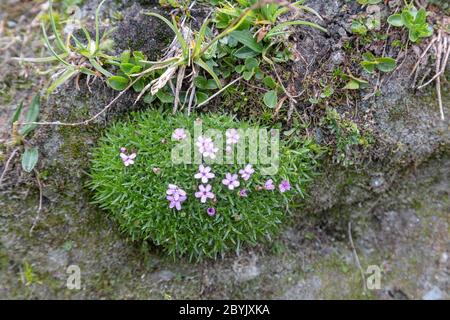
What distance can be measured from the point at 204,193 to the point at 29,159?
126 cm

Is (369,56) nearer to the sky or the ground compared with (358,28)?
nearer to the ground


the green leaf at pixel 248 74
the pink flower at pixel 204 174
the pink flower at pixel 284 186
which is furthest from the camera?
the green leaf at pixel 248 74

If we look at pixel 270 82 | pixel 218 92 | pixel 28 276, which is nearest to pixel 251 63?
pixel 270 82

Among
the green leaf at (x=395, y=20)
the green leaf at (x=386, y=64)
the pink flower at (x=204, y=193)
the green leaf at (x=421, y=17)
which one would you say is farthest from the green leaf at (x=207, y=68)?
the green leaf at (x=421, y=17)

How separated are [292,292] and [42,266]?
178 centimetres

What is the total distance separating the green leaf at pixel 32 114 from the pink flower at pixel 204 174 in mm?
1248

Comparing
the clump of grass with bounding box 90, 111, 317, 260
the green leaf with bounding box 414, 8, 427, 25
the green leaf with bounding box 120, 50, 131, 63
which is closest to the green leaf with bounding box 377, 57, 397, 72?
the green leaf with bounding box 414, 8, 427, 25

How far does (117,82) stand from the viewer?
289 centimetres

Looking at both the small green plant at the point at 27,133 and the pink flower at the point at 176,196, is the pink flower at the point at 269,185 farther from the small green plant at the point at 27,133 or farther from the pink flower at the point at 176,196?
the small green plant at the point at 27,133

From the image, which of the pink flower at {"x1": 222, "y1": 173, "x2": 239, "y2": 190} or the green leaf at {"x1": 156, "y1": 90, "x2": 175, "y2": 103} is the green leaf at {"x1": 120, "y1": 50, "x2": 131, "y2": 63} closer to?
the green leaf at {"x1": 156, "y1": 90, "x2": 175, "y2": 103}

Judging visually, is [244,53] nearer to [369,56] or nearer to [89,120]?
[369,56]

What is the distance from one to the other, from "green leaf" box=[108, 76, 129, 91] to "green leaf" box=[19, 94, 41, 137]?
1.83 feet

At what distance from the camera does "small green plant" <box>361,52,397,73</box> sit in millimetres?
2845

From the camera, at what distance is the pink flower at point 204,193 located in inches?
104
